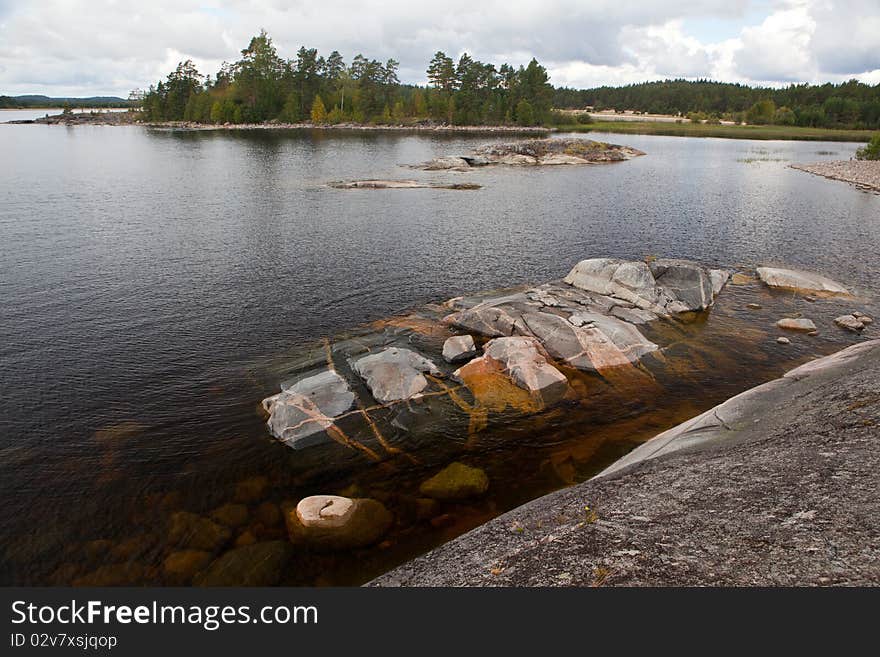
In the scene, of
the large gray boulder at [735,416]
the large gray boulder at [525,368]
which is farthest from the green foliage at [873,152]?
the large gray boulder at [525,368]

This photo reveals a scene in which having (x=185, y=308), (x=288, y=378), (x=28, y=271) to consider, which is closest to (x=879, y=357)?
(x=288, y=378)

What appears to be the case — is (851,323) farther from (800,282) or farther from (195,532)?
(195,532)

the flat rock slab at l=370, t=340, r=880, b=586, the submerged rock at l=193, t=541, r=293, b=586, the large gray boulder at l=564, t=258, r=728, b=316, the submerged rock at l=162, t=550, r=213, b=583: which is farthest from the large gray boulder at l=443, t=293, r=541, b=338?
the submerged rock at l=162, t=550, r=213, b=583

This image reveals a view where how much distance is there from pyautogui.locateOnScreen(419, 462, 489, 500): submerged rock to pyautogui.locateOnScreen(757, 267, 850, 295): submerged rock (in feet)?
101

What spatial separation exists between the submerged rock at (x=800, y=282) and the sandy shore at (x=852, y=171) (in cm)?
5903

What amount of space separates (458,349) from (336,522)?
11781mm

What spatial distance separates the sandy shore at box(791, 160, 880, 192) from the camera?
84619mm

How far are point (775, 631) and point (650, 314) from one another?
2547cm

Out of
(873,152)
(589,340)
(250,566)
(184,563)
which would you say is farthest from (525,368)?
(873,152)

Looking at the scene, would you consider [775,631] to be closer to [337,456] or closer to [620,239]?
[337,456]

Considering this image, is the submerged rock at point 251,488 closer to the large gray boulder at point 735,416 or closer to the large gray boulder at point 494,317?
the large gray boulder at point 735,416

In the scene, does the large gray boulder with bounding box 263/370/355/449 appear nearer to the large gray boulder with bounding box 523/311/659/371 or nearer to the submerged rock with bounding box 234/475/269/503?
the submerged rock with bounding box 234/475/269/503

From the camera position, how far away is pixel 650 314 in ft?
104

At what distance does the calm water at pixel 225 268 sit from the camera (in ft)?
60.3
